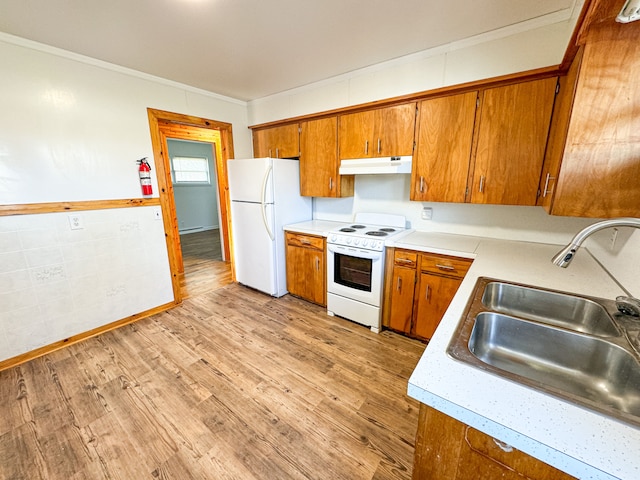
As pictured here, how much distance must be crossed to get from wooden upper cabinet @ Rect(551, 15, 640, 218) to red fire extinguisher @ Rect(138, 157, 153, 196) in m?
3.26

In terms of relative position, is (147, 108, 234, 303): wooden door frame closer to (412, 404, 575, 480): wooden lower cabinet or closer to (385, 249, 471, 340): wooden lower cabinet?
(385, 249, 471, 340): wooden lower cabinet

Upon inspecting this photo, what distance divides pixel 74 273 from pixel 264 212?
5.98ft

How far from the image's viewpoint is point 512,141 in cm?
190

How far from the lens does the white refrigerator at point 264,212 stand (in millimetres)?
3006

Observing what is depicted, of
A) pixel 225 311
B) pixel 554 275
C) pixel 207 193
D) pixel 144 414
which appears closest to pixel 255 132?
pixel 225 311

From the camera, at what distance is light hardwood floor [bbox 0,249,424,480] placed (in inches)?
54.7

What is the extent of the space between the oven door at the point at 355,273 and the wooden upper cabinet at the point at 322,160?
72 centimetres

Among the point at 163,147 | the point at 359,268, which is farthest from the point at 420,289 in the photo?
the point at 163,147

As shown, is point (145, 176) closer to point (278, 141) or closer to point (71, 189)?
point (71, 189)

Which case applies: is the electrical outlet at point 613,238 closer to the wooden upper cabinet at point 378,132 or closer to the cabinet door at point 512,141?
the cabinet door at point 512,141

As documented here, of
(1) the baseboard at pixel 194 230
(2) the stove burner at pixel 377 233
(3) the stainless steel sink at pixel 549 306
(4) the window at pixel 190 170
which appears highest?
(4) the window at pixel 190 170

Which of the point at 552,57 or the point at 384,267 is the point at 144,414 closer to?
the point at 384,267

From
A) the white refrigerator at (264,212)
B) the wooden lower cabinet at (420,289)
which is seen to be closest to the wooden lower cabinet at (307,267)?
the white refrigerator at (264,212)

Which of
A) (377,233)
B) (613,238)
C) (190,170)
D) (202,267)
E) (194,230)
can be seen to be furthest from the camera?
(194,230)
